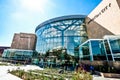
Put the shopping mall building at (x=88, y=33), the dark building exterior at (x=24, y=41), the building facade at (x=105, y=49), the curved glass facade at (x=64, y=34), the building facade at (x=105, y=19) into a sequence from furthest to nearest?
the dark building exterior at (x=24, y=41) < the curved glass facade at (x=64, y=34) < the building facade at (x=105, y=19) < the shopping mall building at (x=88, y=33) < the building facade at (x=105, y=49)

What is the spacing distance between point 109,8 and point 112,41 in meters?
5.95

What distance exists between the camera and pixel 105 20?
22.2 meters

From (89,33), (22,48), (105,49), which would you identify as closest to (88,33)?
(89,33)

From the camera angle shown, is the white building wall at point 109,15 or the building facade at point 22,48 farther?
the building facade at point 22,48

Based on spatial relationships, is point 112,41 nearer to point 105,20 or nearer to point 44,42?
point 105,20

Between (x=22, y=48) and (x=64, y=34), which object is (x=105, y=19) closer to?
(x=64, y=34)

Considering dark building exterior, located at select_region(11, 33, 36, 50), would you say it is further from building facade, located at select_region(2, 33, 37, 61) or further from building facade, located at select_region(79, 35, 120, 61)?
building facade, located at select_region(79, 35, 120, 61)

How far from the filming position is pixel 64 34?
35000 millimetres

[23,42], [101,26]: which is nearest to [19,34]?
[23,42]

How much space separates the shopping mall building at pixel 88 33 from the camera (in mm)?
18877

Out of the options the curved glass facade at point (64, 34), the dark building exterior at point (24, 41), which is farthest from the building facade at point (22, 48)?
the curved glass facade at point (64, 34)

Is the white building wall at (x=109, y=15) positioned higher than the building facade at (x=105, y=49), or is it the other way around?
the white building wall at (x=109, y=15)

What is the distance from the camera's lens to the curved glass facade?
33.5 m

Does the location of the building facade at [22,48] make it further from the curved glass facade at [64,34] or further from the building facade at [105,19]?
the building facade at [105,19]
